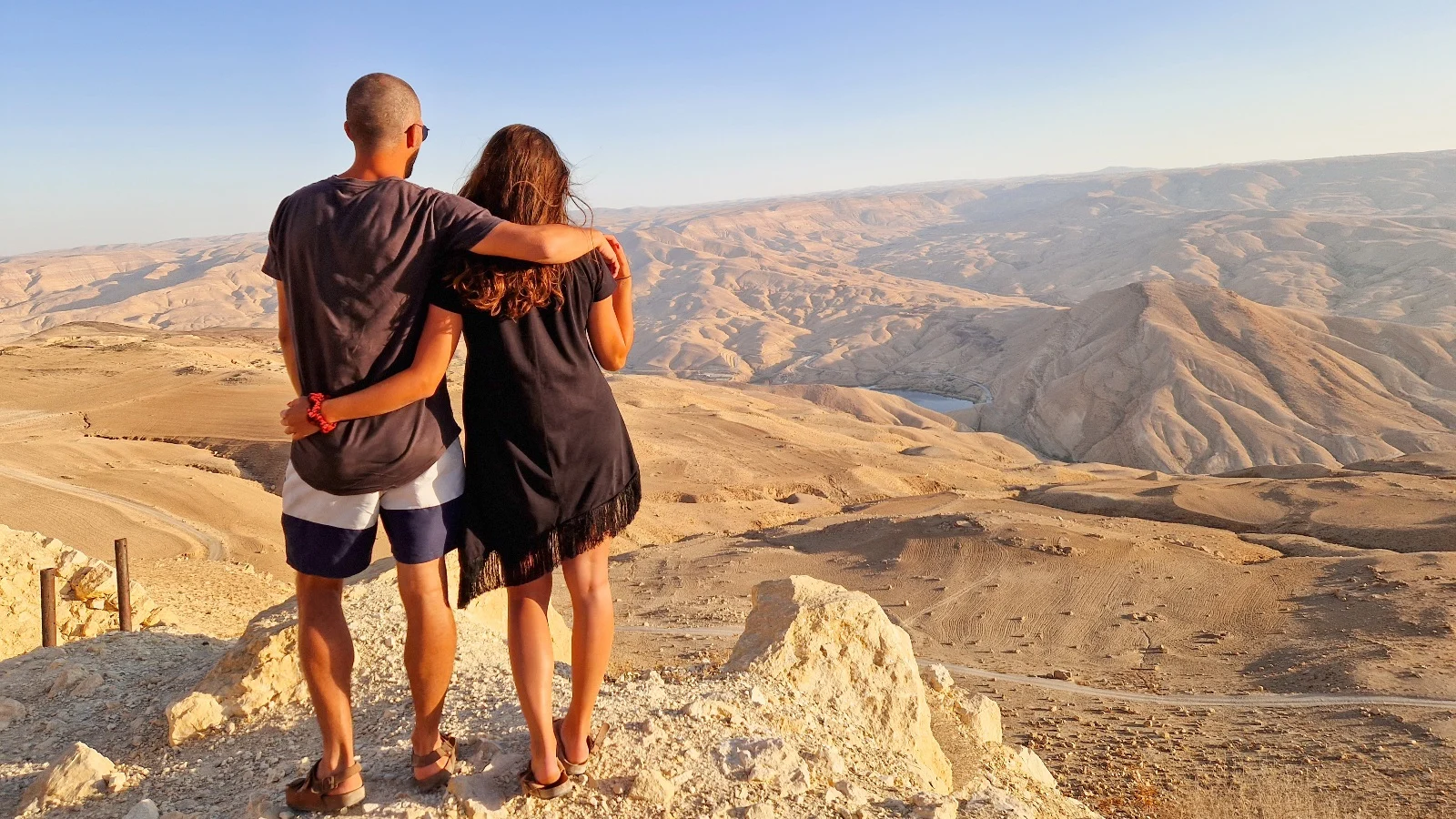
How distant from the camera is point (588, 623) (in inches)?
107

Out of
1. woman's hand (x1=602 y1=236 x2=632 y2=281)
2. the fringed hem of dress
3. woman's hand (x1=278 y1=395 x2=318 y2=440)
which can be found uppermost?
woman's hand (x1=602 y1=236 x2=632 y2=281)

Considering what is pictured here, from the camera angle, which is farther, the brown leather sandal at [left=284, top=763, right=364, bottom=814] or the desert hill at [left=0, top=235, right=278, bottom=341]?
the desert hill at [left=0, top=235, right=278, bottom=341]

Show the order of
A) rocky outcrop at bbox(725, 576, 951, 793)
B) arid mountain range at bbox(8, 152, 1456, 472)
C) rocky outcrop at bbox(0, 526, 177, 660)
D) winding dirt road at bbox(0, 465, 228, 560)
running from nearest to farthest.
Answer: rocky outcrop at bbox(725, 576, 951, 793)
rocky outcrop at bbox(0, 526, 177, 660)
winding dirt road at bbox(0, 465, 228, 560)
arid mountain range at bbox(8, 152, 1456, 472)

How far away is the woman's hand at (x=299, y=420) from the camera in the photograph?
7.72 ft

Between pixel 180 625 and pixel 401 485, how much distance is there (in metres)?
6.63

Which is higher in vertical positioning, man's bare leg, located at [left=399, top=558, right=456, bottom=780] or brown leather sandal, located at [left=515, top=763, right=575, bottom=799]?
man's bare leg, located at [left=399, top=558, right=456, bottom=780]

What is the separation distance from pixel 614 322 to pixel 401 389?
24.7 inches

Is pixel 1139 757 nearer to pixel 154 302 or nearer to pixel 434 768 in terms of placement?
pixel 434 768

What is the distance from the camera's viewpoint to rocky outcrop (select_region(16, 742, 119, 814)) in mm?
3129

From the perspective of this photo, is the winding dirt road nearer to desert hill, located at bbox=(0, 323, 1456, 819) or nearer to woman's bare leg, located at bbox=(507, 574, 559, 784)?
desert hill, located at bbox=(0, 323, 1456, 819)

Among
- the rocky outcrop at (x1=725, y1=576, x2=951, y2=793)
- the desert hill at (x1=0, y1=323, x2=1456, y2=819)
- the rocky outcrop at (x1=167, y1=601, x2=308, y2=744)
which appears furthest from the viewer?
the rocky outcrop at (x1=725, y1=576, x2=951, y2=793)

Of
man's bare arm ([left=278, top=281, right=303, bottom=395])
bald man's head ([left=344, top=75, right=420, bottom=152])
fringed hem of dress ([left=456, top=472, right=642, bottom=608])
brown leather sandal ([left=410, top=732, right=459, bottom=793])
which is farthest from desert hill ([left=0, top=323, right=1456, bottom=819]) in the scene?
bald man's head ([left=344, top=75, right=420, bottom=152])

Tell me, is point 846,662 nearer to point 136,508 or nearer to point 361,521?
point 361,521

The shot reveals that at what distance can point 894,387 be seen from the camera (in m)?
57.5
